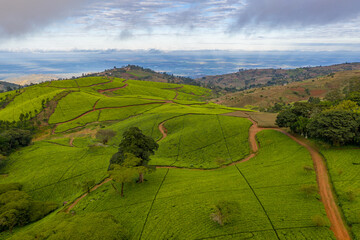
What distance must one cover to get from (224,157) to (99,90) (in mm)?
136179

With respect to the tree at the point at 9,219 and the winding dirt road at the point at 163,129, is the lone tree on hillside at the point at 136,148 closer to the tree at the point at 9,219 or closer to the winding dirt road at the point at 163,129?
the tree at the point at 9,219

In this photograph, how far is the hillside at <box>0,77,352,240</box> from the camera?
21.5m

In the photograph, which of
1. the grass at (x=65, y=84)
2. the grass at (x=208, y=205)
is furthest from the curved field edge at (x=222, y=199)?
the grass at (x=65, y=84)

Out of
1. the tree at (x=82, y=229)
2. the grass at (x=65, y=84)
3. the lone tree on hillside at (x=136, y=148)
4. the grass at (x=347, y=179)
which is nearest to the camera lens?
the tree at (x=82, y=229)

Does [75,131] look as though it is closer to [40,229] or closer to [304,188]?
[40,229]

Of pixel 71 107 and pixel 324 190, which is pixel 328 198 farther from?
pixel 71 107

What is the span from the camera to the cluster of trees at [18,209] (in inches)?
1117

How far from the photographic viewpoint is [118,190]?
106 feet

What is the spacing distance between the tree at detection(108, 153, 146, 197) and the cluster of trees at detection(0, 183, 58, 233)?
13629 mm

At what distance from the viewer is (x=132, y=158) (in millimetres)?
29953

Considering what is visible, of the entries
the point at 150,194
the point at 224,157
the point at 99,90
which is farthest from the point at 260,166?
the point at 99,90

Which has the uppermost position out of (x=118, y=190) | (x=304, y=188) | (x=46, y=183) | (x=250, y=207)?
(x=304, y=188)

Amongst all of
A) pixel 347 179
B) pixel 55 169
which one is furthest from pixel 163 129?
pixel 347 179

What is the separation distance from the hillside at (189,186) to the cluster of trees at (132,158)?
2.12m
